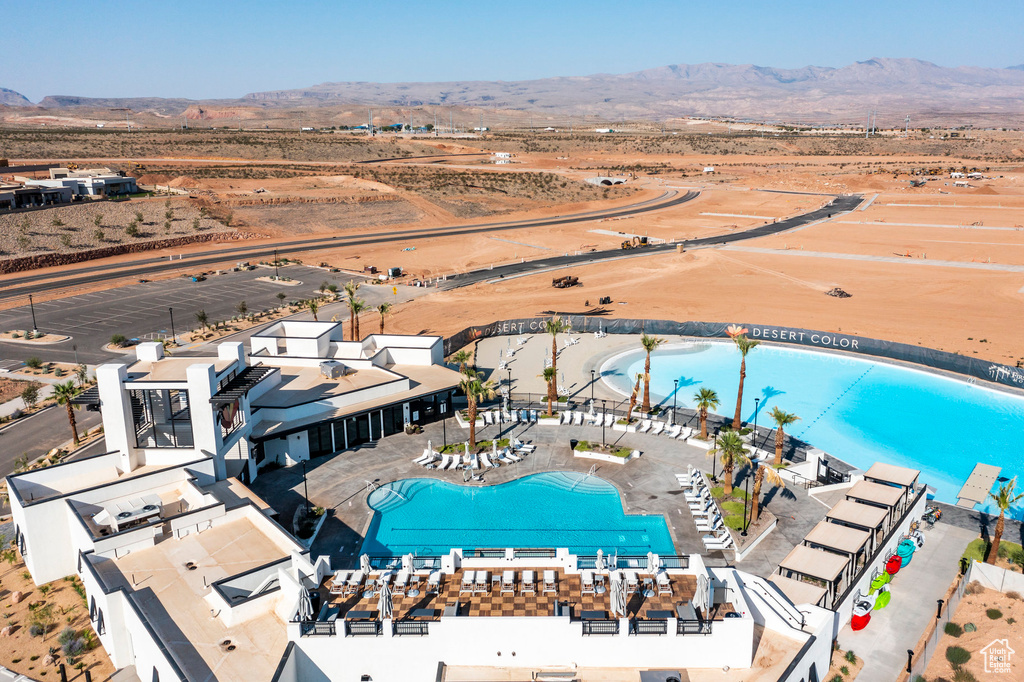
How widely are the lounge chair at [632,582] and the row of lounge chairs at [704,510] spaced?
304 inches

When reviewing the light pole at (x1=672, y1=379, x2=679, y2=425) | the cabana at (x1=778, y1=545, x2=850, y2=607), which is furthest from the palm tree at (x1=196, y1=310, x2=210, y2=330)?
the cabana at (x1=778, y1=545, x2=850, y2=607)

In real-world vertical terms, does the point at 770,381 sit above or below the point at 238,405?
below

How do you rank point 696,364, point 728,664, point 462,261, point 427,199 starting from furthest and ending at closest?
point 427,199, point 462,261, point 696,364, point 728,664

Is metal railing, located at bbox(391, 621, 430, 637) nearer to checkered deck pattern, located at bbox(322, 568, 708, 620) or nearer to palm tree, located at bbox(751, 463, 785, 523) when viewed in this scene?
checkered deck pattern, located at bbox(322, 568, 708, 620)

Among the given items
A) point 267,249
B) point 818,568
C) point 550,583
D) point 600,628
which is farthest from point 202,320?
point 818,568

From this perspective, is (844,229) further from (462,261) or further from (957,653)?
(957,653)

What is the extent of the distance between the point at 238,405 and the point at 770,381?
37795 millimetres

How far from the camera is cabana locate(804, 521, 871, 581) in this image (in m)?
28.5

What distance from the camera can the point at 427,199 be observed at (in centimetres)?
13288

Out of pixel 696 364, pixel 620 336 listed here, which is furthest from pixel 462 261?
pixel 696 364

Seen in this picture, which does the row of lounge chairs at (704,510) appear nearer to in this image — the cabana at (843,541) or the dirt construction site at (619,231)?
the cabana at (843,541)

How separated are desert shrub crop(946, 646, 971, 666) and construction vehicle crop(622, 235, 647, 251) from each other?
77140mm

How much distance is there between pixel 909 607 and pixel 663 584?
11.8 metres

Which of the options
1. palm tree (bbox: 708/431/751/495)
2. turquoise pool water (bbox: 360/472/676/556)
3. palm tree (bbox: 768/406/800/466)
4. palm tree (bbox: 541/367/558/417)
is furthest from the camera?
palm tree (bbox: 541/367/558/417)
